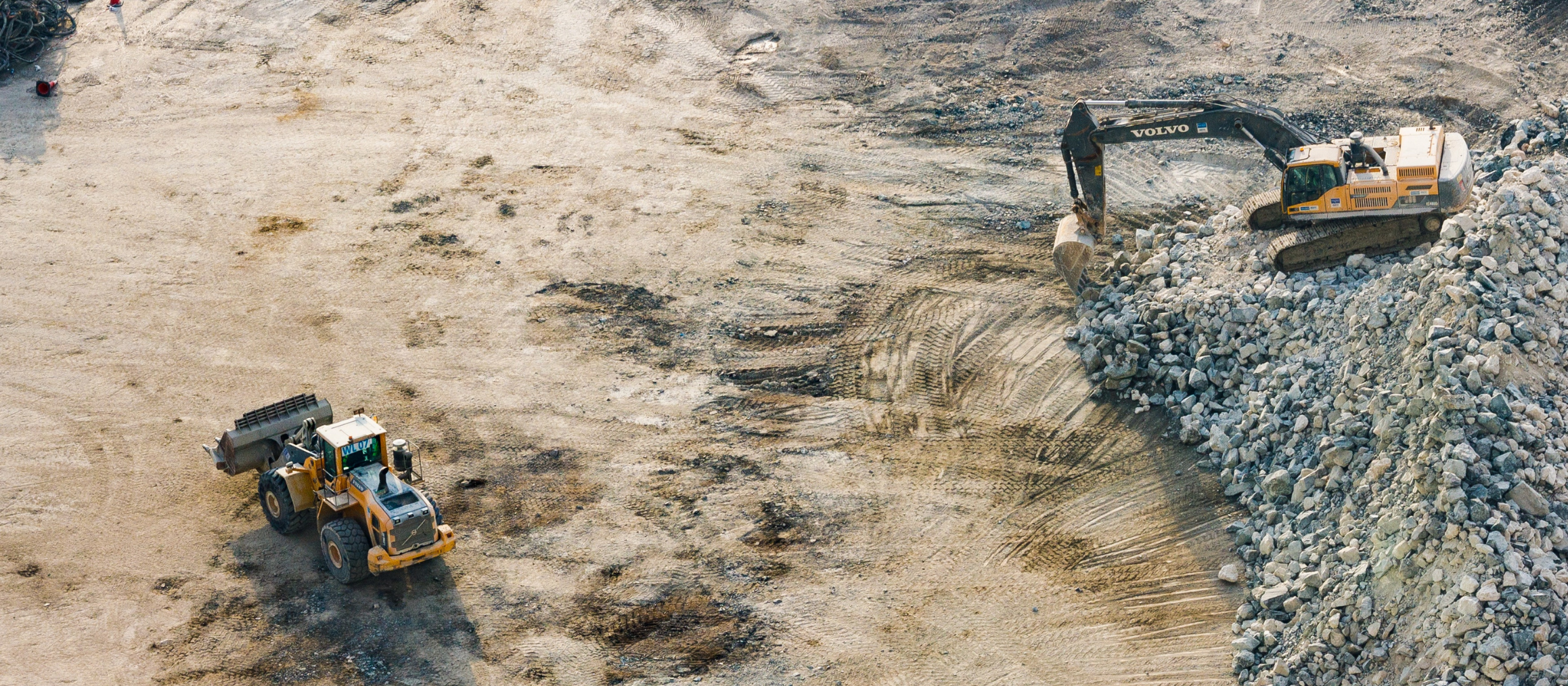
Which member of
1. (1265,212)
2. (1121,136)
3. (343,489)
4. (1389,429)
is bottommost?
(343,489)

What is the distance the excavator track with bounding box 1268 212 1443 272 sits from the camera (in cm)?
1519

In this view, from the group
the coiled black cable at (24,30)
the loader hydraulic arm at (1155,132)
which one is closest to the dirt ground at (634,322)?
the coiled black cable at (24,30)

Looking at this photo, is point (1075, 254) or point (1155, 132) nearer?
point (1155, 132)

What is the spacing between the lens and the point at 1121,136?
17.2m

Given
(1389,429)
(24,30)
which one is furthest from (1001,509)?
Answer: (24,30)

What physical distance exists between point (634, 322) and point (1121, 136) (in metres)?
7.22

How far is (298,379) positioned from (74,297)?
4.30 meters

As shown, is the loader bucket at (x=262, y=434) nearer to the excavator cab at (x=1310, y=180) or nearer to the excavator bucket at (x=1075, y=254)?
the excavator bucket at (x=1075, y=254)

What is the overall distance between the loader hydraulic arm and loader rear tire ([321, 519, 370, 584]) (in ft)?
33.9

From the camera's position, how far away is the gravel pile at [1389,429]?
1124 cm

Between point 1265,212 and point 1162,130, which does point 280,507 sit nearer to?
point 1162,130

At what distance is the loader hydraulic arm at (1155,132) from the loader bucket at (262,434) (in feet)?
33.9

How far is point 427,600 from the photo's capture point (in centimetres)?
1369

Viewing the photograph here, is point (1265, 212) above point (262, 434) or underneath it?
above
